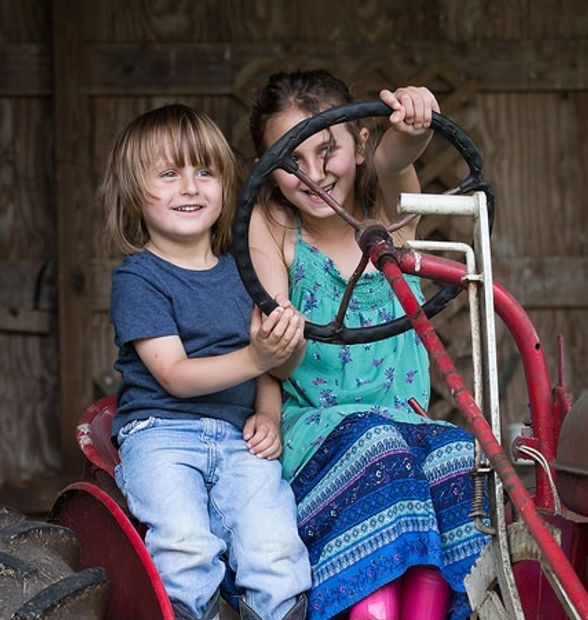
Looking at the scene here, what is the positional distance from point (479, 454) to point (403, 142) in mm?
904

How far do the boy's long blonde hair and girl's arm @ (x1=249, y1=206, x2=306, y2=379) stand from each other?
98 mm

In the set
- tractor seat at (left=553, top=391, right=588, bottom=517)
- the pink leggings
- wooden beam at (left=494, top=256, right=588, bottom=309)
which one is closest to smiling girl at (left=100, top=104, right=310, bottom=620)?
the pink leggings

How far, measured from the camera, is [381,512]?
2.17 m

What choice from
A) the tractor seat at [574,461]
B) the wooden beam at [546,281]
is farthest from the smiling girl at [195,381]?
the wooden beam at [546,281]

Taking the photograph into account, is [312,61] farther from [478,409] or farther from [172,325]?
[478,409]

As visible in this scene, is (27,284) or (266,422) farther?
(27,284)

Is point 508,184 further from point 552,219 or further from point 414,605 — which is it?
point 414,605

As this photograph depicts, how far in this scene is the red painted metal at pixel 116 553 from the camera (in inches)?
80.0

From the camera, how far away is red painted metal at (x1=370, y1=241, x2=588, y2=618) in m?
1.57

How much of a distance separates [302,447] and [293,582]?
0.98 ft

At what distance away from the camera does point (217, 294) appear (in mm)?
2580

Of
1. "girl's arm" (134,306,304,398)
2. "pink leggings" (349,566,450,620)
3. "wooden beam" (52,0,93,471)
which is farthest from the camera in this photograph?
"wooden beam" (52,0,93,471)

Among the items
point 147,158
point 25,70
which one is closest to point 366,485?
point 147,158

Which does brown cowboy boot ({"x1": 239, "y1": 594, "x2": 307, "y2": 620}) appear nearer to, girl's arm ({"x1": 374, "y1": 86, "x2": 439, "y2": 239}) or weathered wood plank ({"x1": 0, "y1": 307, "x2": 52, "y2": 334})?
girl's arm ({"x1": 374, "y1": 86, "x2": 439, "y2": 239})
